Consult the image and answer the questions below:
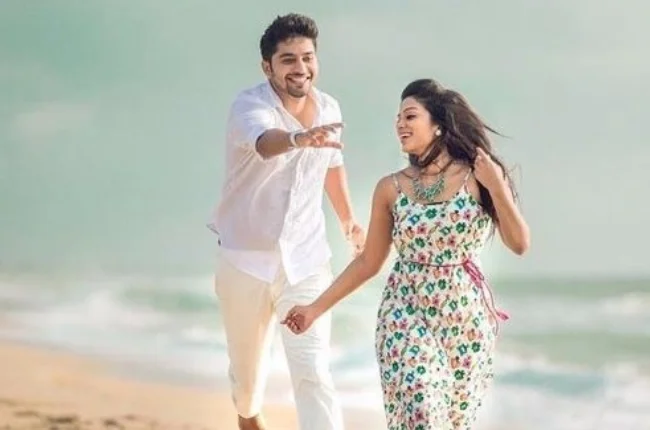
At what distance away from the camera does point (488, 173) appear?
11.7ft

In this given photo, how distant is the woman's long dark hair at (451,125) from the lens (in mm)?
3680

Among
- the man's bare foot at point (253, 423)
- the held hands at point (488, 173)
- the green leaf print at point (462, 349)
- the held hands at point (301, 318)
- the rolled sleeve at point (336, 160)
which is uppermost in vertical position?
the rolled sleeve at point (336, 160)

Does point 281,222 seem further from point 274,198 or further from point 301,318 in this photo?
point 301,318

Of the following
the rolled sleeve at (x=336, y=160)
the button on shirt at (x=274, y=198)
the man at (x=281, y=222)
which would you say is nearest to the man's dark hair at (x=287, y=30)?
the man at (x=281, y=222)

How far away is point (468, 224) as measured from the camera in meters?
3.62

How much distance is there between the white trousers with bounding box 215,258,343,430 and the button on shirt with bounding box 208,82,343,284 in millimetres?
37

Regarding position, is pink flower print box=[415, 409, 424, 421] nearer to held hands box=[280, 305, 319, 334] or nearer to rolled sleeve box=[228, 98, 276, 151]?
held hands box=[280, 305, 319, 334]

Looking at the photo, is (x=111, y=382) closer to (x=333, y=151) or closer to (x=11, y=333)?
(x=11, y=333)

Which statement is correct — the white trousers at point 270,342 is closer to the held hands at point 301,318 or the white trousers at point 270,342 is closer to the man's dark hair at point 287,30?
the held hands at point 301,318

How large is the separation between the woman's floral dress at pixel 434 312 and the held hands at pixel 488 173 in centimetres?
7

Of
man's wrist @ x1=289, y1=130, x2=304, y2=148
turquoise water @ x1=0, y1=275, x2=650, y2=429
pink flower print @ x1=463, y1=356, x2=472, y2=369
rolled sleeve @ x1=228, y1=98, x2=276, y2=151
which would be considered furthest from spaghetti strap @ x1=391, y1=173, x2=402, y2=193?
turquoise water @ x1=0, y1=275, x2=650, y2=429

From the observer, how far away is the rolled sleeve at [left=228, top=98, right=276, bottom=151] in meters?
4.16

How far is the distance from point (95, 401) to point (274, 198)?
305cm

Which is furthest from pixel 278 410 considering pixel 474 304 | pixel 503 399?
pixel 474 304
